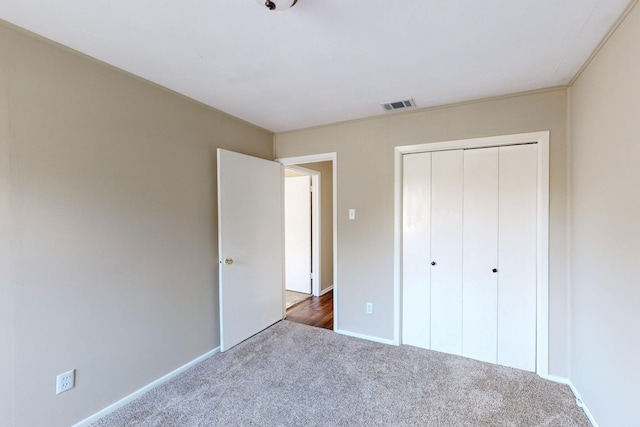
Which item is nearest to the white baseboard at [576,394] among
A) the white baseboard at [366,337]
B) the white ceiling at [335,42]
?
the white baseboard at [366,337]

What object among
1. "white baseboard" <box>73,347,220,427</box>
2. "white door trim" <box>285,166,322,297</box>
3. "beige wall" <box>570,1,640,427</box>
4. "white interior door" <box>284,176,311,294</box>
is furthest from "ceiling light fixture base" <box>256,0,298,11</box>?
"white interior door" <box>284,176,311,294</box>

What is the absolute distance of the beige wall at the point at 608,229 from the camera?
1335 millimetres

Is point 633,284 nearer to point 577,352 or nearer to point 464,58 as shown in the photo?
point 577,352

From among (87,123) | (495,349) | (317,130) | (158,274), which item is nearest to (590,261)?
(495,349)

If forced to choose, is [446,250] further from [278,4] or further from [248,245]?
[278,4]

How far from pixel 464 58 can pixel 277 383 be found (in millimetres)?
2700

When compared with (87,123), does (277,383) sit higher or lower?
lower

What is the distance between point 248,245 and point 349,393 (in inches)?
64.7

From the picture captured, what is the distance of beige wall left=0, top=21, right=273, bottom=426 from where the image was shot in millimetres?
1485

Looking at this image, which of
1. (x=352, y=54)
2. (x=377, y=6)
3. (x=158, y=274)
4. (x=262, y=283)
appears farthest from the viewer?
(x=262, y=283)

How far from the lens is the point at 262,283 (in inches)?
122

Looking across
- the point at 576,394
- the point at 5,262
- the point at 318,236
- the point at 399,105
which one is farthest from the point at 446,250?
the point at 5,262

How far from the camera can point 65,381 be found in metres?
1.65

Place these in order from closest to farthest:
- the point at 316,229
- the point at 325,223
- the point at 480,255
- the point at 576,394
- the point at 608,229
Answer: the point at 608,229 → the point at 576,394 → the point at 480,255 → the point at 316,229 → the point at 325,223
